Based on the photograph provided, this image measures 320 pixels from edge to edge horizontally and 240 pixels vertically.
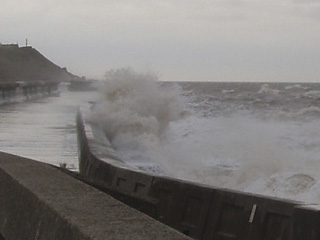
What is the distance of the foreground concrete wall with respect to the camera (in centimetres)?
288

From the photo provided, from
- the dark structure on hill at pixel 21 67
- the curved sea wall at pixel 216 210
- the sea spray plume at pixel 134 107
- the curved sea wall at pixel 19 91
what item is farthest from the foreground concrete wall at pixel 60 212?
the dark structure on hill at pixel 21 67

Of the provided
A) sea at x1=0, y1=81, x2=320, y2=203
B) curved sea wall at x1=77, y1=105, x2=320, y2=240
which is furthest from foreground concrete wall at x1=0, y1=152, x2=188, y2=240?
sea at x1=0, y1=81, x2=320, y2=203

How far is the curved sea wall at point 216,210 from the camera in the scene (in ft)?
13.5

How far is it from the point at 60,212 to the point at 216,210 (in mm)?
2479

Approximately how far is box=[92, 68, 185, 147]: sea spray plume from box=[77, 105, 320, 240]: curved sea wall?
794 cm

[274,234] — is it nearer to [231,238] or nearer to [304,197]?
[231,238]

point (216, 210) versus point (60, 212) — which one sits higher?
point (60, 212)

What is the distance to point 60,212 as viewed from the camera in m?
3.21

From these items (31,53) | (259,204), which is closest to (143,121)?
(259,204)

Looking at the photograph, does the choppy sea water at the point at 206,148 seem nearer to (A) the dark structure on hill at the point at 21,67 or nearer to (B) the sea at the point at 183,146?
(B) the sea at the point at 183,146

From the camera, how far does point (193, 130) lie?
21.0 meters

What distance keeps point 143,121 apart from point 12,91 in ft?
70.9

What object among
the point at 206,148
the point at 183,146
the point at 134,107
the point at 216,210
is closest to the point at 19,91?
the point at 134,107

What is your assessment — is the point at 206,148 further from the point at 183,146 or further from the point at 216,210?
the point at 216,210
